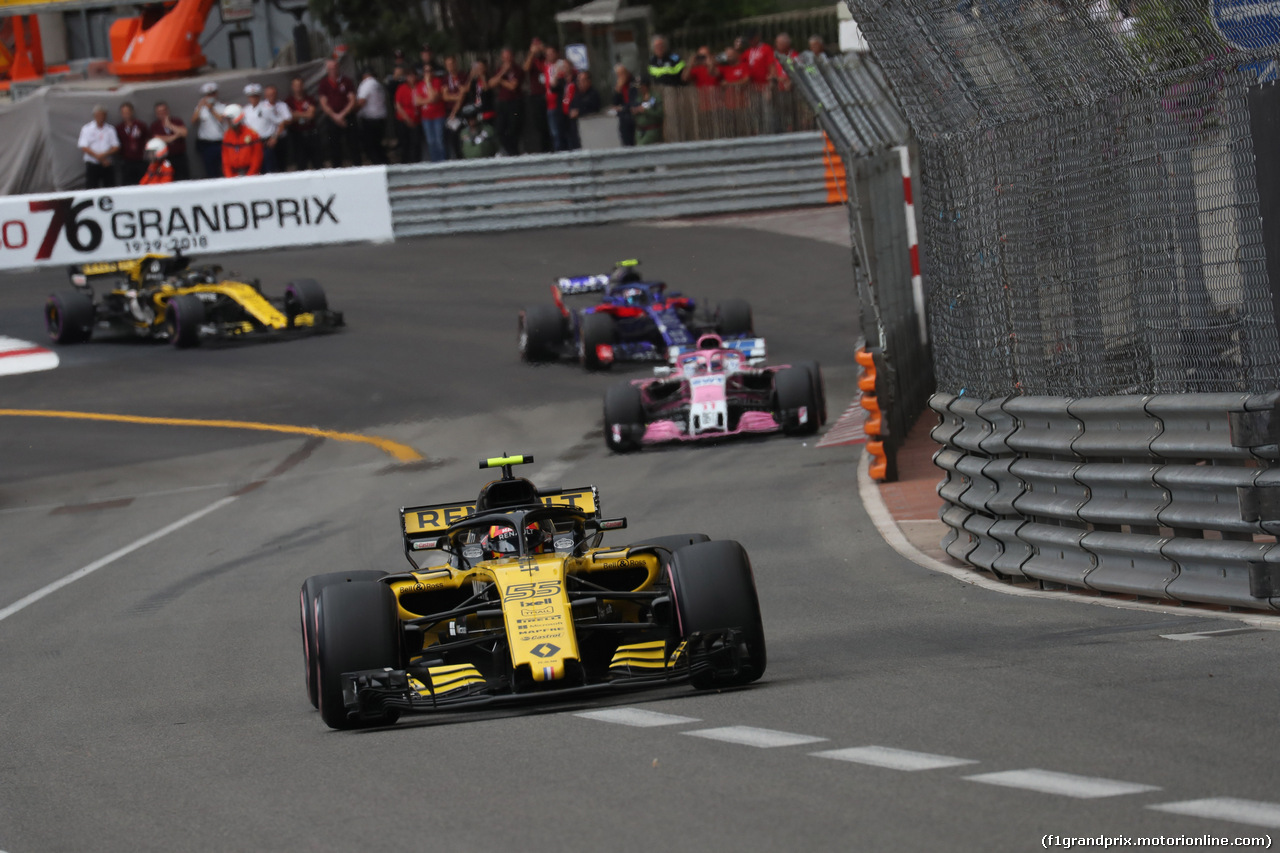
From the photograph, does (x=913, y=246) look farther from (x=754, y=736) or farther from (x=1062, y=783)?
(x=1062, y=783)

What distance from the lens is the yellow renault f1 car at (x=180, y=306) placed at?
23484mm

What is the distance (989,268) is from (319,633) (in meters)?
4.56

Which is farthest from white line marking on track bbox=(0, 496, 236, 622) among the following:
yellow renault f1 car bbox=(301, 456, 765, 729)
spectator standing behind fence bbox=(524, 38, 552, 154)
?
spectator standing behind fence bbox=(524, 38, 552, 154)

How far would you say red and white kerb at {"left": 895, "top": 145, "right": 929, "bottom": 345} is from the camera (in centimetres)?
1680

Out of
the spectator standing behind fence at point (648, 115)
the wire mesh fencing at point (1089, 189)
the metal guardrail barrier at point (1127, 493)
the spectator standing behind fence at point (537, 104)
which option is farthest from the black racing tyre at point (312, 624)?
the spectator standing behind fence at point (537, 104)

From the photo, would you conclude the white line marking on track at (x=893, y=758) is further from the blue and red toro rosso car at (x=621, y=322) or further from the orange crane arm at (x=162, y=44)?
the orange crane arm at (x=162, y=44)

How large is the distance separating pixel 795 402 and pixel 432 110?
16127 millimetres

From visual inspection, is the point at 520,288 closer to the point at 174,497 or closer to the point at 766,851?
the point at 174,497

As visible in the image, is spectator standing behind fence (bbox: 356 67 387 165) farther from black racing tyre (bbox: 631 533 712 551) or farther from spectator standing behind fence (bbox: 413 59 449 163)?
black racing tyre (bbox: 631 533 712 551)

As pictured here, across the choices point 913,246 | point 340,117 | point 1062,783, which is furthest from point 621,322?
point 1062,783

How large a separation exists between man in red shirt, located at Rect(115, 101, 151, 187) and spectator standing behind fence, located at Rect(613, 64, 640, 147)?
27.4 ft

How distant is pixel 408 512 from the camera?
9.00 meters

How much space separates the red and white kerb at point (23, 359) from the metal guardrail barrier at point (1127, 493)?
14876mm

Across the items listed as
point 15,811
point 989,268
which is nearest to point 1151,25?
point 989,268
